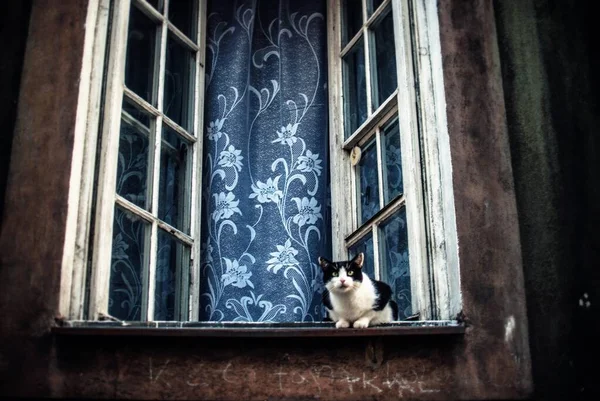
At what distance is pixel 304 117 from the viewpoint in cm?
443

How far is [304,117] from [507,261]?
60.8 inches

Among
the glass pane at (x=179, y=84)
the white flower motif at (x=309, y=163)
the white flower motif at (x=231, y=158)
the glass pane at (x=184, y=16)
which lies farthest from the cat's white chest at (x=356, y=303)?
the glass pane at (x=184, y=16)

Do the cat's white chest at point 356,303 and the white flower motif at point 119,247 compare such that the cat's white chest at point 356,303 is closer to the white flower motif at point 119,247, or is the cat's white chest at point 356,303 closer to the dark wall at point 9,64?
the white flower motif at point 119,247

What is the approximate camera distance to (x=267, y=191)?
14.0 feet

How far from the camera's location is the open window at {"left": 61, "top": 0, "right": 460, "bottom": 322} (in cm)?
336

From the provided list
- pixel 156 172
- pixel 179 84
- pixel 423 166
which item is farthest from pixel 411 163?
pixel 179 84

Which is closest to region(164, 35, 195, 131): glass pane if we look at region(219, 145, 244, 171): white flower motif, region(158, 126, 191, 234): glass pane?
region(158, 126, 191, 234): glass pane

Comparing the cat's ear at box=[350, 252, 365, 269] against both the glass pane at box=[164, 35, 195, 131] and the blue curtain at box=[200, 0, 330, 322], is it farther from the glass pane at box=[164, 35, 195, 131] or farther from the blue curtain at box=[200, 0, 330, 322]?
the glass pane at box=[164, 35, 195, 131]

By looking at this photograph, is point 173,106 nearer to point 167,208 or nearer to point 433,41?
point 167,208

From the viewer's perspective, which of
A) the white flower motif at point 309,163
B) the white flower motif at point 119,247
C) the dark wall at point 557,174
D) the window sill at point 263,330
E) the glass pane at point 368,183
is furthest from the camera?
the white flower motif at point 309,163

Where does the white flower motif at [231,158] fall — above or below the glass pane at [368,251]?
above

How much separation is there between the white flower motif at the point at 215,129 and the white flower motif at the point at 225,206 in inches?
12.0

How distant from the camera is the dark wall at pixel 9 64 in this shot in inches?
140

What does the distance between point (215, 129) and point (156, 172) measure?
0.64 m
